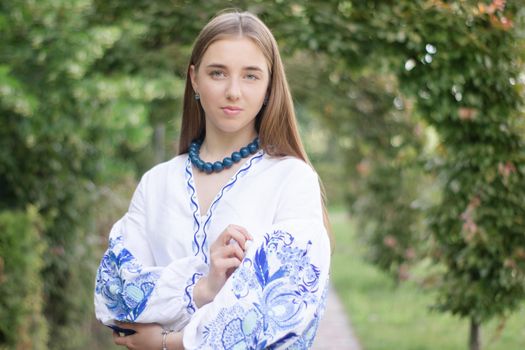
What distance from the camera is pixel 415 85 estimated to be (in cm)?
477

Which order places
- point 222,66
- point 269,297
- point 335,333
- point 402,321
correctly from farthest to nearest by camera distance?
point 402,321, point 335,333, point 222,66, point 269,297

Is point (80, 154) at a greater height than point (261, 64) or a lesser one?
lesser

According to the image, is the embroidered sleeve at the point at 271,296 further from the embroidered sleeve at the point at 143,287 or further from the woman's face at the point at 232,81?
the woman's face at the point at 232,81

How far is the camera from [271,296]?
208cm

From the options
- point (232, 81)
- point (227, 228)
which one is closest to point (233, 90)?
point (232, 81)

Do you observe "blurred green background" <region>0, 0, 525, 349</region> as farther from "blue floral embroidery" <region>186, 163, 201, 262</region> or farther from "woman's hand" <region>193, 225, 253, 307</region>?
"woman's hand" <region>193, 225, 253, 307</region>

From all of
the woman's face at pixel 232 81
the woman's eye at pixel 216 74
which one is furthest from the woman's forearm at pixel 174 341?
the woman's eye at pixel 216 74

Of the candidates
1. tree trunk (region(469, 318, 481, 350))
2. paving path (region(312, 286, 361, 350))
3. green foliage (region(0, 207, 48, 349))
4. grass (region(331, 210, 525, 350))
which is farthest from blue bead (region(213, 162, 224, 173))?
paving path (region(312, 286, 361, 350))

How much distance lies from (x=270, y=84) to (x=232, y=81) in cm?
17

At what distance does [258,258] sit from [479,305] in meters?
3.46

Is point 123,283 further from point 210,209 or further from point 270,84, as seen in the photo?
point 270,84

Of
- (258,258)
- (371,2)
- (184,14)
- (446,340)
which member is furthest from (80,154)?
(258,258)

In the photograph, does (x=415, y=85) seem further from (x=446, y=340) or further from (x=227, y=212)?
(x=446, y=340)

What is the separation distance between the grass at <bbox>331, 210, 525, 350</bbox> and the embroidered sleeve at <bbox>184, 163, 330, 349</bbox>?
3517mm
